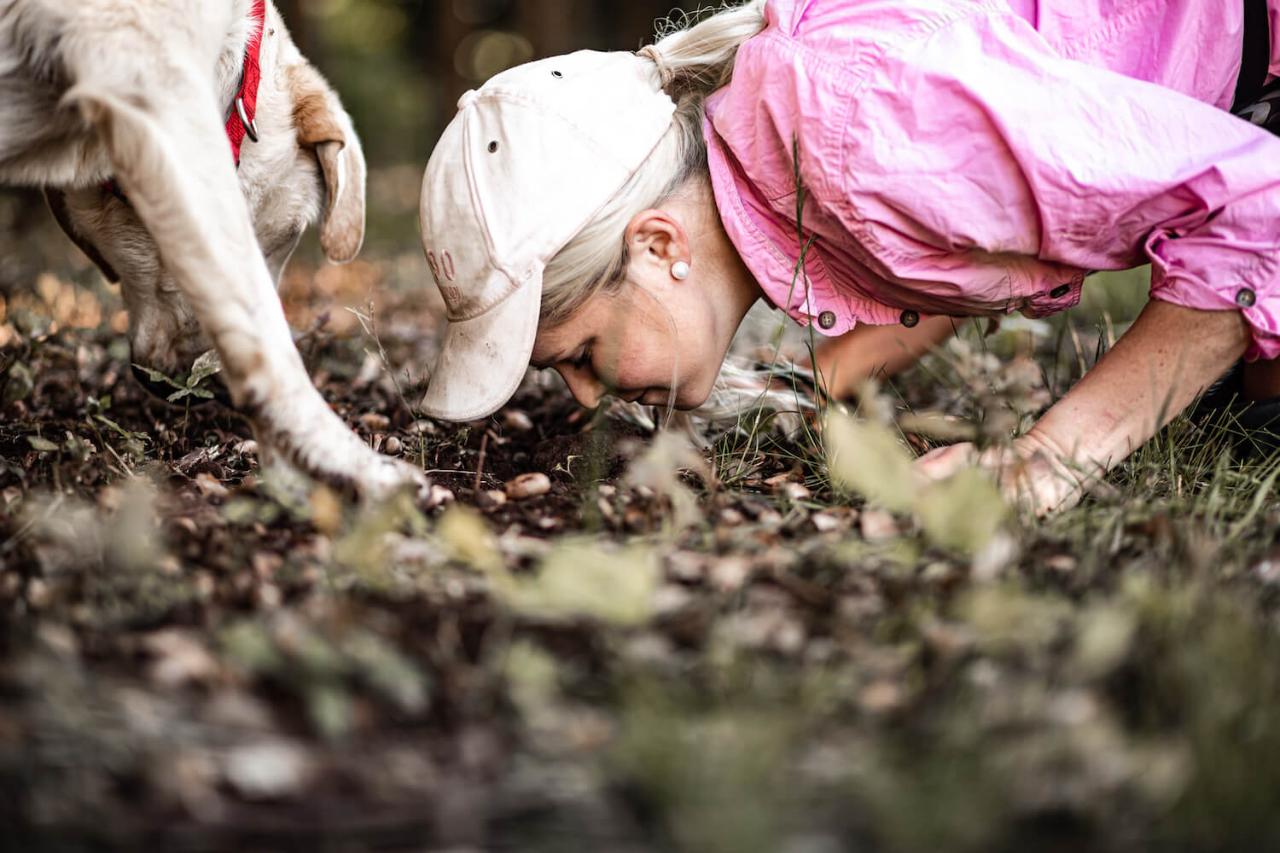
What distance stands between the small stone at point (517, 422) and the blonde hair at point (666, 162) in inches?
24.5

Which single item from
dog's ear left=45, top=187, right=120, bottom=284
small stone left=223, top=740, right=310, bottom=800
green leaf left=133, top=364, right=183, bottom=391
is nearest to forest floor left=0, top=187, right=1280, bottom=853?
small stone left=223, top=740, right=310, bottom=800

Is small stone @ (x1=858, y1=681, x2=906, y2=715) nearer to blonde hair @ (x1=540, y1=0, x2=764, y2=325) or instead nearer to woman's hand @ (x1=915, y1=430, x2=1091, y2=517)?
woman's hand @ (x1=915, y1=430, x2=1091, y2=517)

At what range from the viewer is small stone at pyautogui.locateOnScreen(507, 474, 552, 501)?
2.17 meters

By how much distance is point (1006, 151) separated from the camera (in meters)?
2.01

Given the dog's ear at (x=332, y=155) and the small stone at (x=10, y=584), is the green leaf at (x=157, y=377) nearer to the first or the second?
the dog's ear at (x=332, y=155)

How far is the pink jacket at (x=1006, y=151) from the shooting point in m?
1.98

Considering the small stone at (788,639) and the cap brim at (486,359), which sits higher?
the small stone at (788,639)

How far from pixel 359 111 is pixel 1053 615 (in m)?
11.2

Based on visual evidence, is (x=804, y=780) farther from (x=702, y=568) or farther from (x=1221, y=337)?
(x=1221, y=337)

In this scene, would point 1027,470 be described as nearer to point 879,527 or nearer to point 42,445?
point 879,527

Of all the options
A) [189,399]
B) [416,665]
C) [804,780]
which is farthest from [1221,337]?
[189,399]

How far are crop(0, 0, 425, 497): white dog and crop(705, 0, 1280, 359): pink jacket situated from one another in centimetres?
105

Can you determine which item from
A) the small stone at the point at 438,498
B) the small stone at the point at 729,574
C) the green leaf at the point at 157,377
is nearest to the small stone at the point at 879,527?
the small stone at the point at 729,574

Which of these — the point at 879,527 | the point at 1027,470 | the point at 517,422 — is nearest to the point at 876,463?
the point at 879,527
